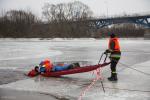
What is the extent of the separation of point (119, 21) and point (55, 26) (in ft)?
68.6

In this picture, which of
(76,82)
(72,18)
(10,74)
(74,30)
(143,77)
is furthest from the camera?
(72,18)

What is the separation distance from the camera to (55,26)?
85562mm

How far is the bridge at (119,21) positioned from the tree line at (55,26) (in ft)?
6.04

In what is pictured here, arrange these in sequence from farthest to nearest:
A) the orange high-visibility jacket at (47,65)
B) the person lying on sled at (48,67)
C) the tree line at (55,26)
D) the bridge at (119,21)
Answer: the bridge at (119,21) < the tree line at (55,26) < the orange high-visibility jacket at (47,65) < the person lying on sled at (48,67)

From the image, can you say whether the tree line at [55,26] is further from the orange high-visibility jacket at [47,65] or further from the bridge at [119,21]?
the orange high-visibility jacket at [47,65]

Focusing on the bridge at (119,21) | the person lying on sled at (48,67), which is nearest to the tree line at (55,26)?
the bridge at (119,21)

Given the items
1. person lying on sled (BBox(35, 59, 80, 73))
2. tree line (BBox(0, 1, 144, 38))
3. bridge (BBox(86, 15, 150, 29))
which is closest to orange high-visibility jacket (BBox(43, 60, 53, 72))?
person lying on sled (BBox(35, 59, 80, 73))

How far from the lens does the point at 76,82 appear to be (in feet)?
34.8

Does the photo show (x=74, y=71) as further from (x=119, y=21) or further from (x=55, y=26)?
(x=119, y=21)

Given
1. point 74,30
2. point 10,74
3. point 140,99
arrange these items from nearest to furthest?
point 140,99, point 10,74, point 74,30

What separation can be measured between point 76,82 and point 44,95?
7.32ft

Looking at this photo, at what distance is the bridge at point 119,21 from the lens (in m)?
89.7

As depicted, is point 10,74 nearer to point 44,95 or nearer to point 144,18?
point 44,95

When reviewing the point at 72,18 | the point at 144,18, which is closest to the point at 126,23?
the point at 144,18
